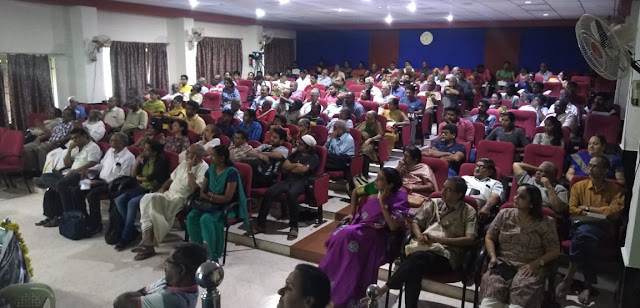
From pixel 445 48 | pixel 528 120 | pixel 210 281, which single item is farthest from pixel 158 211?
pixel 445 48

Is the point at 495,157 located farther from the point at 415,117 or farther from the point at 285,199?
the point at 415,117

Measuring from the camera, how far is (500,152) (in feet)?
16.4

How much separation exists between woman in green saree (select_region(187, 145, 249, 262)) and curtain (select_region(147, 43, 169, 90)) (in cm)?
777

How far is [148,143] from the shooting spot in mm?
4879

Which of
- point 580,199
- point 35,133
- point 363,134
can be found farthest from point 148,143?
point 580,199

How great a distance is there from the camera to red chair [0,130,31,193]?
643 cm

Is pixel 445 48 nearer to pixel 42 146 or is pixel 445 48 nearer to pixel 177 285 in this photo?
pixel 42 146

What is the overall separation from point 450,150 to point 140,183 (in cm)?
321

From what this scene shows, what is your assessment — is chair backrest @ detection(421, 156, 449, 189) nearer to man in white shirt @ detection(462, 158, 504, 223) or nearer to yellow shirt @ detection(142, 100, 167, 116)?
man in white shirt @ detection(462, 158, 504, 223)

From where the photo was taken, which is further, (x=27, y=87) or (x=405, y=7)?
(x=405, y=7)

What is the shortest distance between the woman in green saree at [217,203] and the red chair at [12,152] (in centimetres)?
355

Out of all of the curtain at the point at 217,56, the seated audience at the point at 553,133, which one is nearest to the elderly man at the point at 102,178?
the seated audience at the point at 553,133

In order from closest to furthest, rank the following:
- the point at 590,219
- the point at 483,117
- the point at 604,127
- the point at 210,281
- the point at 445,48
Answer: the point at 210,281 < the point at 590,219 < the point at 604,127 < the point at 483,117 < the point at 445,48

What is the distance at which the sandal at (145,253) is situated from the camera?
4.44 meters
